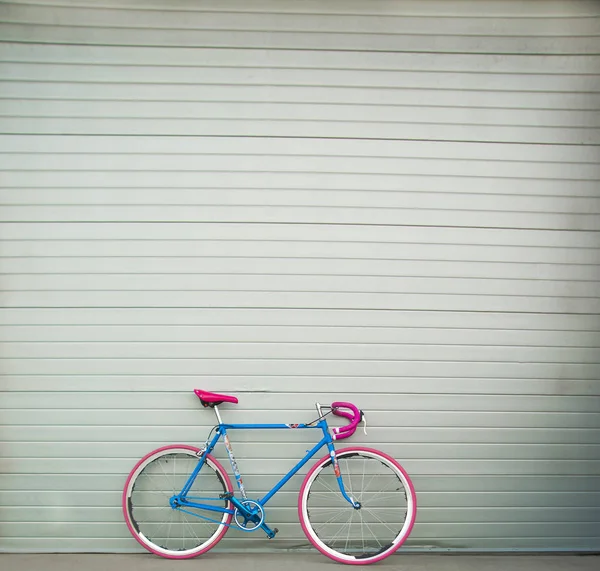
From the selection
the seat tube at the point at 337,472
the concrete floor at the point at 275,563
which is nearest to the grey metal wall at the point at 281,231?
the concrete floor at the point at 275,563

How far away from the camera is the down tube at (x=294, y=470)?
4074 mm

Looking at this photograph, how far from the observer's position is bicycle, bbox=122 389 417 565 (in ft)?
13.4

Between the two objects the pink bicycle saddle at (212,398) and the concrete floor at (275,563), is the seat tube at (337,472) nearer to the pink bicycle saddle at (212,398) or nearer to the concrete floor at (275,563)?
the concrete floor at (275,563)

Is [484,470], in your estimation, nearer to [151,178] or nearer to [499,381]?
[499,381]

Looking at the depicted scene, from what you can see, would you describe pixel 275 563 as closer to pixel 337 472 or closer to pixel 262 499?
pixel 262 499

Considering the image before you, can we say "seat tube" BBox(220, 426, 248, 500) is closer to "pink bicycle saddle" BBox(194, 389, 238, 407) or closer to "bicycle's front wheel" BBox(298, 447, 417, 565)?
"pink bicycle saddle" BBox(194, 389, 238, 407)

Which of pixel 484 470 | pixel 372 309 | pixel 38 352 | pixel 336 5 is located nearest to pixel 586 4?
pixel 336 5

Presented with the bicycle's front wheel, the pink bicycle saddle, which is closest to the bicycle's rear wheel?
the pink bicycle saddle

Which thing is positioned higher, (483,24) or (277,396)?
(483,24)

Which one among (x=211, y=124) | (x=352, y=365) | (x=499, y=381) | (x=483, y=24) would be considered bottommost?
(x=499, y=381)

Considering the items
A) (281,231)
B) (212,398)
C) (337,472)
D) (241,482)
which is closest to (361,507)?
(337,472)

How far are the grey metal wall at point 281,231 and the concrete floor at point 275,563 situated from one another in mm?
127

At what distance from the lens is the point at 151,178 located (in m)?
4.22

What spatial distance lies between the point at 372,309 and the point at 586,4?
8.17 ft
